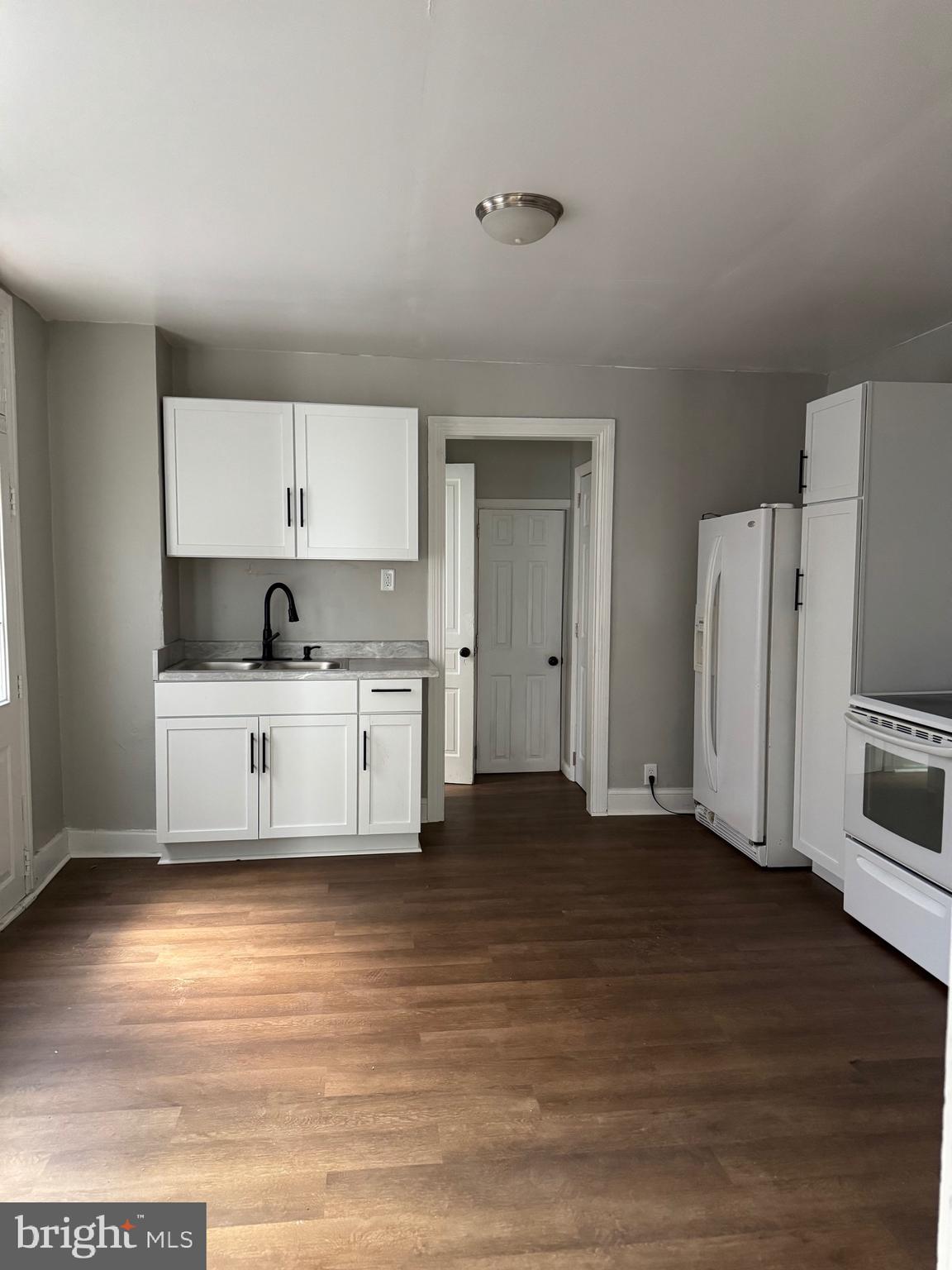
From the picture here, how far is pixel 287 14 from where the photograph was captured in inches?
65.1

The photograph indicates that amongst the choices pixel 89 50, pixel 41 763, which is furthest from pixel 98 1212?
pixel 89 50

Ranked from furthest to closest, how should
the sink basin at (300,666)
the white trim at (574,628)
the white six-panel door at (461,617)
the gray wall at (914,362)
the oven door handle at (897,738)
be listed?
the white trim at (574,628) → the white six-panel door at (461,617) → the sink basin at (300,666) → the gray wall at (914,362) → the oven door handle at (897,738)

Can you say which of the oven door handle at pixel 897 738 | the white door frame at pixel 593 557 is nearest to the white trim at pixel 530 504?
the white door frame at pixel 593 557

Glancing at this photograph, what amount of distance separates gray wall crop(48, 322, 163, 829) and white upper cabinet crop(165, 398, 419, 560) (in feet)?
0.50

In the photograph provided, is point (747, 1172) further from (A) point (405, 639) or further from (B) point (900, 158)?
(A) point (405, 639)

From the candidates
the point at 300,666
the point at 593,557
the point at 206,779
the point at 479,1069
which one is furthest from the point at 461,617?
the point at 479,1069

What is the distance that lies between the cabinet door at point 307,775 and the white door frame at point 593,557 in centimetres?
64

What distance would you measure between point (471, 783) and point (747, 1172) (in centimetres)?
362

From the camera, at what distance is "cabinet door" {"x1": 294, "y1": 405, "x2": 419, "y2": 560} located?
4.04 metres

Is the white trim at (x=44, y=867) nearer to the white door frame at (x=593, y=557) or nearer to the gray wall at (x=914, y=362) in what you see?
the white door frame at (x=593, y=557)

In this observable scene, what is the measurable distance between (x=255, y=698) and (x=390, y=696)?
2.11 ft

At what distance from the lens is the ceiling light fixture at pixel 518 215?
2443 mm

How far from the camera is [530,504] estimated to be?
5.58 m

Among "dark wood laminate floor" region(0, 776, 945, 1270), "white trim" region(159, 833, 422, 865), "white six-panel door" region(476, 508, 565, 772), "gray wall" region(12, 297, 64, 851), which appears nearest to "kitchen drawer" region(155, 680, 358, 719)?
"gray wall" region(12, 297, 64, 851)
